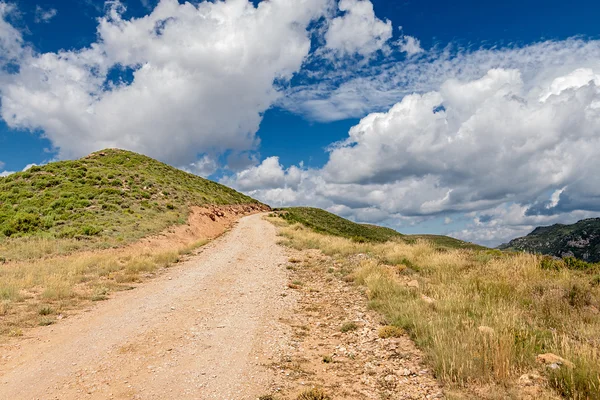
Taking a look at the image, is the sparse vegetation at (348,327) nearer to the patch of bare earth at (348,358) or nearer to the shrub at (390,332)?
the patch of bare earth at (348,358)

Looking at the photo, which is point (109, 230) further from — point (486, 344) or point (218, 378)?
point (486, 344)

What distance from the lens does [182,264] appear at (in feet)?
66.7

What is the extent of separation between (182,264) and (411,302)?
14.7m

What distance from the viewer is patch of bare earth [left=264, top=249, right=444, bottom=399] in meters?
6.27

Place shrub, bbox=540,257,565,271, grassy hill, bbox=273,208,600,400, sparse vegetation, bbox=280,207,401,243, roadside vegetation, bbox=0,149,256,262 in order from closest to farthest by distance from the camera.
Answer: grassy hill, bbox=273,208,600,400 → shrub, bbox=540,257,565,271 → roadside vegetation, bbox=0,149,256,262 → sparse vegetation, bbox=280,207,401,243

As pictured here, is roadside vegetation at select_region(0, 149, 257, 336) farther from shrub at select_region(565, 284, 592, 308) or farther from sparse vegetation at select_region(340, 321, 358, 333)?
shrub at select_region(565, 284, 592, 308)

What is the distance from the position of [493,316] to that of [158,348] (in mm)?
7983

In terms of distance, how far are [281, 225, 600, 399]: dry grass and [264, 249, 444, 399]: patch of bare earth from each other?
1.41 ft

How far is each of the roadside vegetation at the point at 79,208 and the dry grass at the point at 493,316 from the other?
18861 mm

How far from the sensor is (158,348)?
26.8ft

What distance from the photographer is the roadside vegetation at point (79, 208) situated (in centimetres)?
2316

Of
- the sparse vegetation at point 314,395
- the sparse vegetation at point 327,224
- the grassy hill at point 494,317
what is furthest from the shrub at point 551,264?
the sparse vegetation at point 327,224

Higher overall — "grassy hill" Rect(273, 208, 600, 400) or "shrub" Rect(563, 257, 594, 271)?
"shrub" Rect(563, 257, 594, 271)

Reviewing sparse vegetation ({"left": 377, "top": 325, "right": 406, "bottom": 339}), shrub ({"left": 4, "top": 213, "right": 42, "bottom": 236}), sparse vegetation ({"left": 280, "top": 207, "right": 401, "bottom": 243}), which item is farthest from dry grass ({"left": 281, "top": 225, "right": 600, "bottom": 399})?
sparse vegetation ({"left": 280, "top": 207, "right": 401, "bottom": 243})
